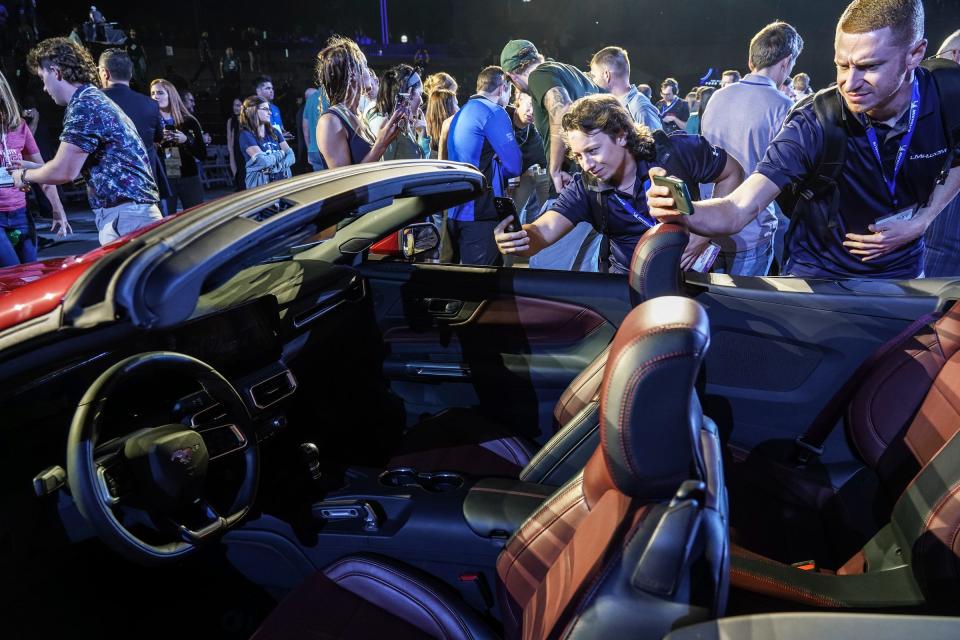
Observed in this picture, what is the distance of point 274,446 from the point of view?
219cm

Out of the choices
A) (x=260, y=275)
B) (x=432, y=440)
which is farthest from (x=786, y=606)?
(x=260, y=275)

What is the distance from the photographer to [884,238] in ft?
7.63

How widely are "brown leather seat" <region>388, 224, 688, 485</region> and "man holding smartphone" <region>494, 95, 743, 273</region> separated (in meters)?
0.67

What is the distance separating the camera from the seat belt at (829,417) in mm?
1987

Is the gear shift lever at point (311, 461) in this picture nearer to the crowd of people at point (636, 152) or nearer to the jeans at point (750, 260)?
the crowd of people at point (636, 152)

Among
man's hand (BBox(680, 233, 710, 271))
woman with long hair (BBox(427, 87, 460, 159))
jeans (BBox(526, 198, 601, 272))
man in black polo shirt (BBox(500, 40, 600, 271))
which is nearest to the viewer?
man's hand (BBox(680, 233, 710, 271))

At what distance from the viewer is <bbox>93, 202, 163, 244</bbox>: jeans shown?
328 cm

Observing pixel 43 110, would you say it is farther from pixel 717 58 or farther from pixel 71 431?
pixel 717 58

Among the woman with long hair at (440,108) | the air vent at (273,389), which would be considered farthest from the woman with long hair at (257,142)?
the air vent at (273,389)

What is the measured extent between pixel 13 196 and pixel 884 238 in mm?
4488

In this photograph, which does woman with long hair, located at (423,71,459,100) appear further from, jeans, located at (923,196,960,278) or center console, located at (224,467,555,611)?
center console, located at (224,467,555,611)

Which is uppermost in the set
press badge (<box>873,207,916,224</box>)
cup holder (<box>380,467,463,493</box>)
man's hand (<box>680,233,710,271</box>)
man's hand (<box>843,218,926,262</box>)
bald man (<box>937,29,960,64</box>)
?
bald man (<box>937,29,960,64</box>)

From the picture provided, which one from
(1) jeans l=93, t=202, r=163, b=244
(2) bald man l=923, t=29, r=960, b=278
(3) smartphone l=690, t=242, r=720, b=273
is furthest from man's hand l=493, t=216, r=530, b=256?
(2) bald man l=923, t=29, r=960, b=278

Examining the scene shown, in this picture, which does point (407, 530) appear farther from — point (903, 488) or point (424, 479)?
point (903, 488)
